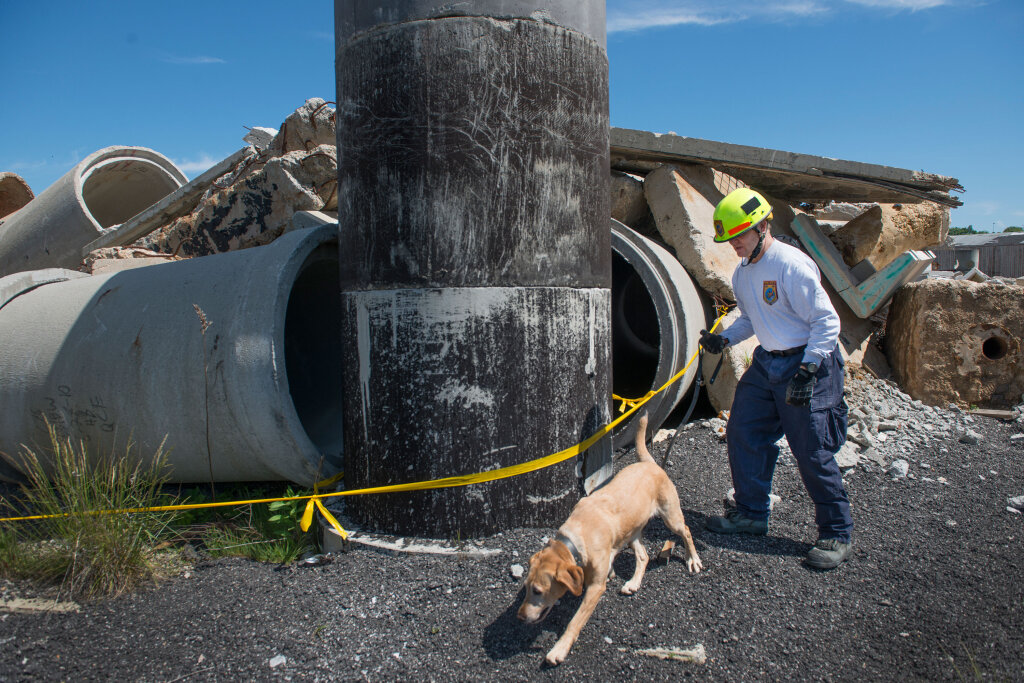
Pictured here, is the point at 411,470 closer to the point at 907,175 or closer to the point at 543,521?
the point at 543,521

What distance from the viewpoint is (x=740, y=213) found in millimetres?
3314

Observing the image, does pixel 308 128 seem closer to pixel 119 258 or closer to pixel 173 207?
pixel 173 207

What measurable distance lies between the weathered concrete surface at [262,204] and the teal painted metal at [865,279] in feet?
13.9

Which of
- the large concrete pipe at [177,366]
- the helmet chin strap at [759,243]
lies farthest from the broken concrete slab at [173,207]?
the helmet chin strap at [759,243]

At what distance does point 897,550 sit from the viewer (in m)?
3.36

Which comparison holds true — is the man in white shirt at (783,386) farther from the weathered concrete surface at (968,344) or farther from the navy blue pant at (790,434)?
the weathered concrete surface at (968,344)

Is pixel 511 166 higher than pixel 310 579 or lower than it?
higher

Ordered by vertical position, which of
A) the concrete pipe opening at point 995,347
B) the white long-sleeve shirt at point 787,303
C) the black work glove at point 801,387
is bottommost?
the concrete pipe opening at point 995,347

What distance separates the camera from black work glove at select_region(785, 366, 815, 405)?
10.2ft

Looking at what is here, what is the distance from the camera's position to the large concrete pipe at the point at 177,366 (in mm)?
3568

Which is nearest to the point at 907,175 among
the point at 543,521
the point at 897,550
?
the point at 897,550

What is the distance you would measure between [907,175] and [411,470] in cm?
519

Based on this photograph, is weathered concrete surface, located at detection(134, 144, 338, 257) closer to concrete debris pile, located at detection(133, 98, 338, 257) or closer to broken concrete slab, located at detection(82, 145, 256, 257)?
concrete debris pile, located at detection(133, 98, 338, 257)

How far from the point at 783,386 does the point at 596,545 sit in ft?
4.34
